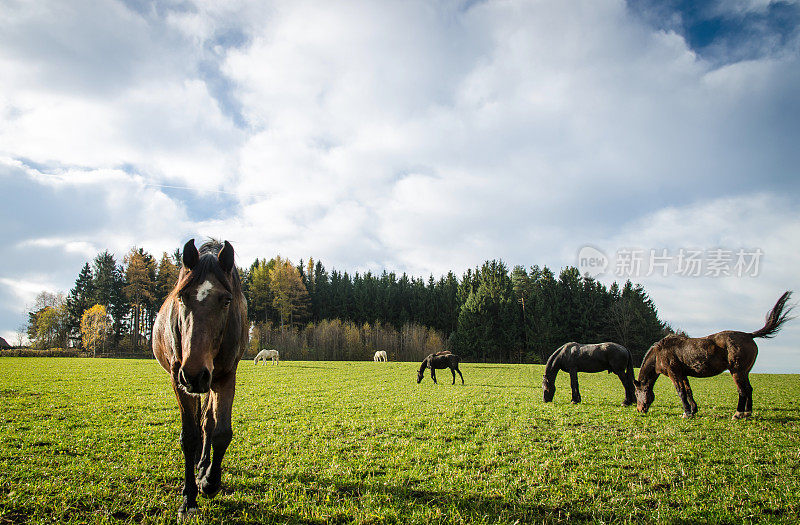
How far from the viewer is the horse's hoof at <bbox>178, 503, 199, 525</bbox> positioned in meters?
3.63

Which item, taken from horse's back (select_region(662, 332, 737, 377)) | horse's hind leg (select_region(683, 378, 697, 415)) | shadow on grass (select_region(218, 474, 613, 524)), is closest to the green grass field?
shadow on grass (select_region(218, 474, 613, 524))

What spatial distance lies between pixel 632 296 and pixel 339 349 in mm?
46371

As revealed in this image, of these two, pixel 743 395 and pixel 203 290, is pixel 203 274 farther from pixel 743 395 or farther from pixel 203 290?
pixel 743 395

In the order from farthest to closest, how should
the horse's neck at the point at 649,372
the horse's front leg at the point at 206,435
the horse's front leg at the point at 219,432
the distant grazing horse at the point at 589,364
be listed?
the distant grazing horse at the point at 589,364 < the horse's neck at the point at 649,372 < the horse's front leg at the point at 206,435 < the horse's front leg at the point at 219,432

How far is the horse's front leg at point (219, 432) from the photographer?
398cm

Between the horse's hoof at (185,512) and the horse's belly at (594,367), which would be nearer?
the horse's hoof at (185,512)

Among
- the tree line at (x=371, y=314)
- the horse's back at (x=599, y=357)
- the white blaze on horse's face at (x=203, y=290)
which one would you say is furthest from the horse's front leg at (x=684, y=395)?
the tree line at (x=371, y=314)

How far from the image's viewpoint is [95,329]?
5044 centimetres

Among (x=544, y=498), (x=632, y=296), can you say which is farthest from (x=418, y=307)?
(x=544, y=498)

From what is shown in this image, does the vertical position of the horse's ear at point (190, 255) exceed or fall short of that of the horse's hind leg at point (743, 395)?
it exceeds it

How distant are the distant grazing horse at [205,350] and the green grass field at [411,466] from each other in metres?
0.40

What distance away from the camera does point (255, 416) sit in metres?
9.12

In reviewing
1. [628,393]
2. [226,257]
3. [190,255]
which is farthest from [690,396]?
[190,255]

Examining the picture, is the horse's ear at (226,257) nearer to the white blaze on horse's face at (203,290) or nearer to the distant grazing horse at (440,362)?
the white blaze on horse's face at (203,290)
